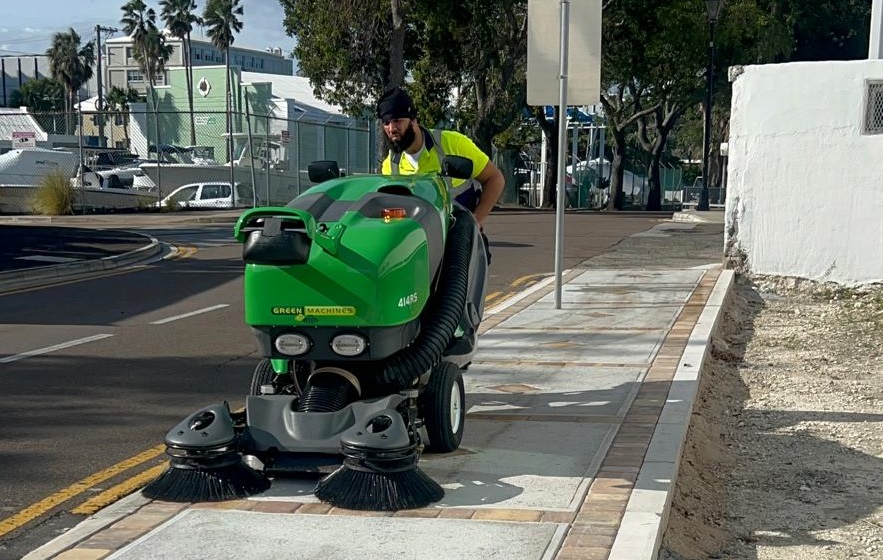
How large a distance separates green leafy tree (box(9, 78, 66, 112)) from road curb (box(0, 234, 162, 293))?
80014 mm

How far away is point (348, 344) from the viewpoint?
5023 mm

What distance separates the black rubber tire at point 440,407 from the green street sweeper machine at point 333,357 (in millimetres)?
98

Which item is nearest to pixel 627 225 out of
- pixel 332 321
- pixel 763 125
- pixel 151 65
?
pixel 763 125

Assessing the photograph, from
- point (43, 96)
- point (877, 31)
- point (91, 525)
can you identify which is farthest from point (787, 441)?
point (43, 96)

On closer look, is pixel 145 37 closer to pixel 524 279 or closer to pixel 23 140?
pixel 23 140

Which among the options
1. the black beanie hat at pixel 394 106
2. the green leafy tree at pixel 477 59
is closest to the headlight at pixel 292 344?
the black beanie hat at pixel 394 106

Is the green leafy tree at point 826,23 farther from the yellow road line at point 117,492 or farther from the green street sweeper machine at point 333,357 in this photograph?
the yellow road line at point 117,492

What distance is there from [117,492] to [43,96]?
99.9 meters

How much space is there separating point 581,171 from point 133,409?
43.3 metres

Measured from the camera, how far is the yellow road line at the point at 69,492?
490 centimetres

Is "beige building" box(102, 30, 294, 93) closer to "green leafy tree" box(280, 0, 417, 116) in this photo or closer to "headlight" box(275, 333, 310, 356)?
"green leafy tree" box(280, 0, 417, 116)

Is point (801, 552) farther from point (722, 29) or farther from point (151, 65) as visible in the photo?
point (151, 65)

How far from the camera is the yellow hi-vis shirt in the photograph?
6.34m

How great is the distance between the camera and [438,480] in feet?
17.4
